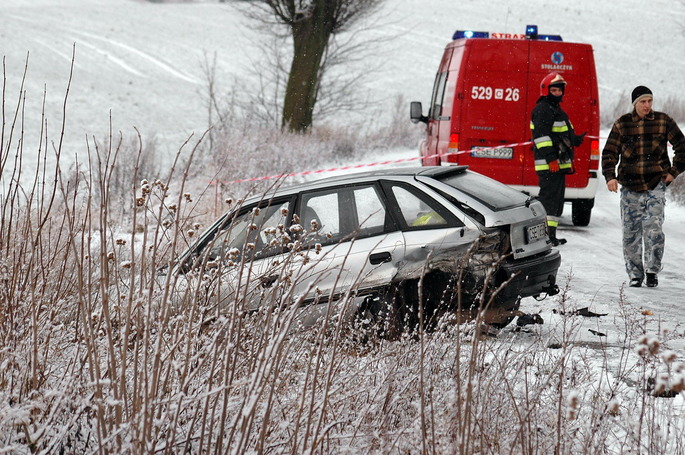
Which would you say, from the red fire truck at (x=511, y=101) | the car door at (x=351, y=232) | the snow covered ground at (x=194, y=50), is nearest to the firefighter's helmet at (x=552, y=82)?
the red fire truck at (x=511, y=101)

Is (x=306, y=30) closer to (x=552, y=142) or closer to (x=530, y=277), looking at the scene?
(x=552, y=142)

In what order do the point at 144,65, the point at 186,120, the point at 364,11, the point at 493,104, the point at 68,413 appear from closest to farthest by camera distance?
the point at 68,413 < the point at 493,104 < the point at 364,11 < the point at 186,120 < the point at 144,65

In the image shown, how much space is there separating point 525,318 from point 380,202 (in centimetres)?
133

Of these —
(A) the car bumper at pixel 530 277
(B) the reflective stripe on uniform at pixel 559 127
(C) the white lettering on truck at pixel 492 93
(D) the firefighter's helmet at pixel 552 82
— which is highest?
(D) the firefighter's helmet at pixel 552 82

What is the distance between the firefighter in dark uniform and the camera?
9359 mm

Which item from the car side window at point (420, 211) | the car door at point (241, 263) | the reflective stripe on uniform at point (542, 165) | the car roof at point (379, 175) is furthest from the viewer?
the reflective stripe on uniform at point (542, 165)

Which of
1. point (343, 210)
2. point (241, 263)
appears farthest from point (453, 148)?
point (241, 263)

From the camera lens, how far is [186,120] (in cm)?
3466

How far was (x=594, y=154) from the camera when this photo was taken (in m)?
10.9

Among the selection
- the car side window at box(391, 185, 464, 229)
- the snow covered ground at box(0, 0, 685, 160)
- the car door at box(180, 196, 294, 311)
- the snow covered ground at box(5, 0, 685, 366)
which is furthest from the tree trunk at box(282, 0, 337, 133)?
the car door at box(180, 196, 294, 311)

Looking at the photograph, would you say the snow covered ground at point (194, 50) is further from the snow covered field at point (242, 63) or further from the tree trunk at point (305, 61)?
the tree trunk at point (305, 61)

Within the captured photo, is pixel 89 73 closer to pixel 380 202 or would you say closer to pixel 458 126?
pixel 458 126

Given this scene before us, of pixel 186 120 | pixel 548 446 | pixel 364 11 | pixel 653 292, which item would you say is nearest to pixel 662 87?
pixel 186 120

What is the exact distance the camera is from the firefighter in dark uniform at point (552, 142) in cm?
936
